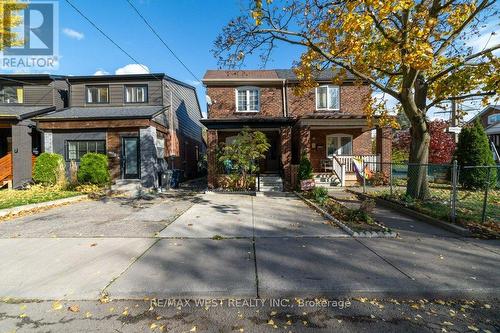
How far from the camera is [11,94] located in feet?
55.8

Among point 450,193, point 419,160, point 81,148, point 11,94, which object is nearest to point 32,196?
point 81,148

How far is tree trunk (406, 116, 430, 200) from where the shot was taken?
896cm

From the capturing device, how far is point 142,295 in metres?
3.31

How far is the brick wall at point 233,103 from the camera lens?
16.2 m

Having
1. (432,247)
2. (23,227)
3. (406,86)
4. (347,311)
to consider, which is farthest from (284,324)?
(406,86)

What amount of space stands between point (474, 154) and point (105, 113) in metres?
19.4

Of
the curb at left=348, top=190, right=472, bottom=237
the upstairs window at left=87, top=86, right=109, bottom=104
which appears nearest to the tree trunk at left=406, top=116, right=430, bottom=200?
the curb at left=348, top=190, right=472, bottom=237

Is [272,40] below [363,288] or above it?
above

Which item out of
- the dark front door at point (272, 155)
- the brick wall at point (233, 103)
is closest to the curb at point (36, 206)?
the brick wall at point (233, 103)

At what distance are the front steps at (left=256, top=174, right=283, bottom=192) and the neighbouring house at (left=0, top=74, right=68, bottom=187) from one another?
42.3 ft

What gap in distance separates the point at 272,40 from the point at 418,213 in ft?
22.8

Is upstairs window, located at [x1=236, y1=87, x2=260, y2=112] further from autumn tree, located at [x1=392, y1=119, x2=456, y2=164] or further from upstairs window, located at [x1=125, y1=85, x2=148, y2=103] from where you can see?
autumn tree, located at [x1=392, y1=119, x2=456, y2=164]

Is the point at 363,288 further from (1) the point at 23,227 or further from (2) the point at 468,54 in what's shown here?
(2) the point at 468,54

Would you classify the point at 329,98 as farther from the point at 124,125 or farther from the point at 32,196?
the point at 32,196
